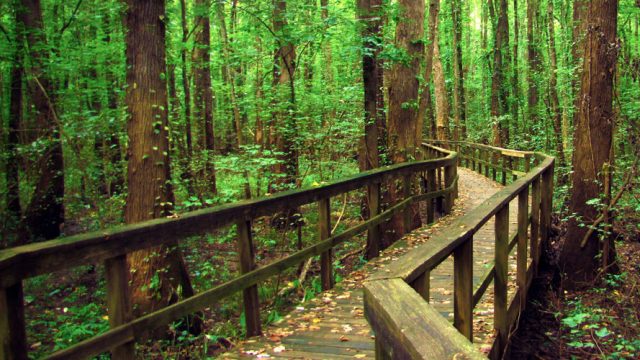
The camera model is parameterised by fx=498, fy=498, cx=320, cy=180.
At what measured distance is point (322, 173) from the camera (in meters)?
12.3

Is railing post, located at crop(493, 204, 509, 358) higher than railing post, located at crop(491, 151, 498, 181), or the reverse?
railing post, located at crop(493, 204, 509, 358)

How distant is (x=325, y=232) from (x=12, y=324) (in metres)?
3.59

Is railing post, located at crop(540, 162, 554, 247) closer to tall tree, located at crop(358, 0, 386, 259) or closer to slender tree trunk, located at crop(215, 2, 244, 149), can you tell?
tall tree, located at crop(358, 0, 386, 259)

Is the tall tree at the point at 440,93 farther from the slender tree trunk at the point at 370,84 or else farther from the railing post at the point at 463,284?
the railing post at the point at 463,284

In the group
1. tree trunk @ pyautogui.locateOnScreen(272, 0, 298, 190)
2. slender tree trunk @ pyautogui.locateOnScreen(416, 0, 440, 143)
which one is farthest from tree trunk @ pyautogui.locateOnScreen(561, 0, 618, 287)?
tree trunk @ pyautogui.locateOnScreen(272, 0, 298, 190)

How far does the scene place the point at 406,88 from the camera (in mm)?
9852

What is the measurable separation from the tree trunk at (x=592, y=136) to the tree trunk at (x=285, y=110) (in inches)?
214

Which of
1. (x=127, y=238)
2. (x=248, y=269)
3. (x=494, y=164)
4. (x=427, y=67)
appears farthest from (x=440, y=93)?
(x=127, y=238)

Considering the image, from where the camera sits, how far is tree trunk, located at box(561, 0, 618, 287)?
7.60m

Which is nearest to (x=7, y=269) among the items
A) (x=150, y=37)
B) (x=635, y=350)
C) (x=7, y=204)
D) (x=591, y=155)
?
(x=150, y=37)

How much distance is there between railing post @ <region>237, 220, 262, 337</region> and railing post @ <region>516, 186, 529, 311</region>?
9.23 ft

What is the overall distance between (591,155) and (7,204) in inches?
449

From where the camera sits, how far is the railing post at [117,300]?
3322 millimetres

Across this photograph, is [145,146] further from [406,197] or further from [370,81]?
[370,81]
